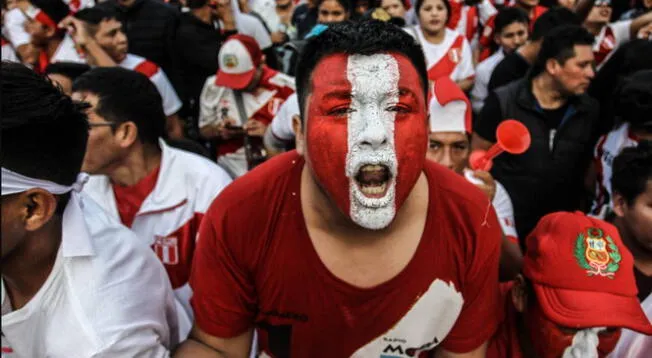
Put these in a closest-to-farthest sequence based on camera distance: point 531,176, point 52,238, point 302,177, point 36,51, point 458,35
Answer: point 52,238 < point 302,177 < point 531,176 < point 458,35 < point 36,51

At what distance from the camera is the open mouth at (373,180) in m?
1.34

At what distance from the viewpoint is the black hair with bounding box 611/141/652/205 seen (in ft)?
7.27

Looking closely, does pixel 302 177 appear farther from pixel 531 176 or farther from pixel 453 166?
pixel 531 176

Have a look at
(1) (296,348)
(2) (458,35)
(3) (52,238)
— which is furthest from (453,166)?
(2) (458,35)

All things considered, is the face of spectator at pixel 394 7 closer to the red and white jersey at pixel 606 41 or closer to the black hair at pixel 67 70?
the red and white jersey at pixel 606 41

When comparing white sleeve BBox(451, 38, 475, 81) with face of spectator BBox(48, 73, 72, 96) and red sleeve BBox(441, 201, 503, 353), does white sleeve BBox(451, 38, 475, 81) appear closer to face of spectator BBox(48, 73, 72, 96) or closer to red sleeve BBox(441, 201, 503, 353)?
face of spectator BBox(48, 73, 72, 96)

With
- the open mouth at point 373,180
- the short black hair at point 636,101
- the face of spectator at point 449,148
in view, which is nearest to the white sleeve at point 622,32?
the short black hair at point 636,101

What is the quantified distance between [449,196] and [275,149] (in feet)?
5.89

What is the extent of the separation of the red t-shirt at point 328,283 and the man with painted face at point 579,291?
0.17 meters

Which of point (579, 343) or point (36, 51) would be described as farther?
point (36, 51)

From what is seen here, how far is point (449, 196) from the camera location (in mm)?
1547

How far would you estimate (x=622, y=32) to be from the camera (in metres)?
4.12

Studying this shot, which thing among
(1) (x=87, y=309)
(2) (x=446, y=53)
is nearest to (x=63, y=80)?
(1) (x=87, y=309)

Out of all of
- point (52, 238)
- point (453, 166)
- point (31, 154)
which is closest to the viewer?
point (31, 154)
